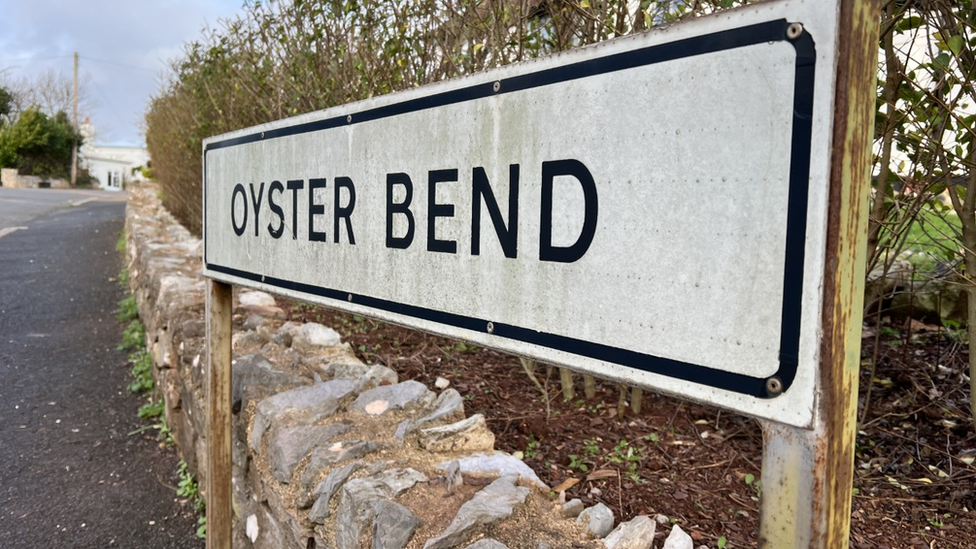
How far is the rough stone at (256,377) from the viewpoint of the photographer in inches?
110

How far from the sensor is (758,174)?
0.70 m

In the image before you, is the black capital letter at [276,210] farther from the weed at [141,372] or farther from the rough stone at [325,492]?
the weed at [141,372]

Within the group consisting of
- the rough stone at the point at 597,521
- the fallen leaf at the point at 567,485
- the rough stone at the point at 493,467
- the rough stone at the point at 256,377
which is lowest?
the fallen leaf at the point at 567,485

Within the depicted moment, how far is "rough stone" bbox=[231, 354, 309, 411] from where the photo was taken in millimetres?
2785

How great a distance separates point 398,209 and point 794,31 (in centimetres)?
75

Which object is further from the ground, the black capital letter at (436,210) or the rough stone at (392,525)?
the black capital letter at (436,210)

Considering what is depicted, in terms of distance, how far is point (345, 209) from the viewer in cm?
139

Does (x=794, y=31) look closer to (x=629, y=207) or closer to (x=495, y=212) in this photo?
(x=629, y=207)

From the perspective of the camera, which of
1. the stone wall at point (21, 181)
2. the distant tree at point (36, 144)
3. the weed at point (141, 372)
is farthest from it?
the distant tree at point (36, 144)

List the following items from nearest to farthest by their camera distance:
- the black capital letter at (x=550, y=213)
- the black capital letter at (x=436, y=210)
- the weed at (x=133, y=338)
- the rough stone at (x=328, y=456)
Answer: the black capital letter at (x=550, y=213) → the black capital letter at (x=436, y=210) → the rough stone at (x=328, y=456) → the weed at (x=133, y=338)

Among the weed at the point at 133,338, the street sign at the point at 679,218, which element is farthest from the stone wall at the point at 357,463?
the weed at the point at 133,338

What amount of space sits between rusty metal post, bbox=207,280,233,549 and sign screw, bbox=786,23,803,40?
1.86 metres

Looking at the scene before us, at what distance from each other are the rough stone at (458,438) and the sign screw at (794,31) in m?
1.73

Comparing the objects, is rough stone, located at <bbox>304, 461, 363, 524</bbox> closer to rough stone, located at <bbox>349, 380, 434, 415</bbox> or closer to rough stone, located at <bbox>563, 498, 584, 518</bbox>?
rough stone, located at <bbox>349, 380, 434, 415</bbox>
